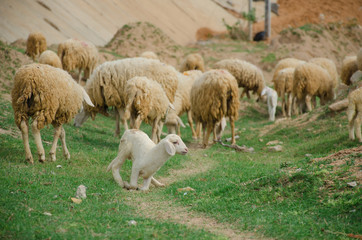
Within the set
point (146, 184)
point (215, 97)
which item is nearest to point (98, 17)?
point (215, 97)

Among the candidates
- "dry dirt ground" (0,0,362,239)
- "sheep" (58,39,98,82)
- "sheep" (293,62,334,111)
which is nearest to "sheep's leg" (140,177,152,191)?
"dry dirt ground" (0,0,362,239)

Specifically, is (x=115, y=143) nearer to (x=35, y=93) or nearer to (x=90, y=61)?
(x=35, y=93)

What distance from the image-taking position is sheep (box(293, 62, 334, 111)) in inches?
646

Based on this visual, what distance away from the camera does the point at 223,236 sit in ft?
17.4

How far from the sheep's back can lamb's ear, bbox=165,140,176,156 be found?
95.7 inches

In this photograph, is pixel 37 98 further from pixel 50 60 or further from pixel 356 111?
pixel 50 60

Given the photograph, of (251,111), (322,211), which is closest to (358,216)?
(322,211)

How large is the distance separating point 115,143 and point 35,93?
3.94m

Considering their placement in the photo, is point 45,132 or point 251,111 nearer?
point 45,132

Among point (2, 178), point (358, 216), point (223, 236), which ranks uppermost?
point (358, 216)

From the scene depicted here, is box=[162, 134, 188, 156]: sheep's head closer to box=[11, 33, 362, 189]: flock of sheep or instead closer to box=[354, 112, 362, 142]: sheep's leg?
box=[11, 33, 362, 189]: flock of sheep

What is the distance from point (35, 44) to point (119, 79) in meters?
9.64

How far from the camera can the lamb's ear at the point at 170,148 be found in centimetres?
715

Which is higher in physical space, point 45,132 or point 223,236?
point 223,236
